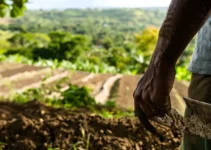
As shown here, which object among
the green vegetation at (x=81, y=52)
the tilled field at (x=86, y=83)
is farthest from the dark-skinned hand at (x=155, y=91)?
the tilled field at (x=86, y=83)

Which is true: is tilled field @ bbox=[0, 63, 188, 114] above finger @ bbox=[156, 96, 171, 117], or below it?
below

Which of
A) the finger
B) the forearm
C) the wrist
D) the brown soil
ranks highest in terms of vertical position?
the forearm

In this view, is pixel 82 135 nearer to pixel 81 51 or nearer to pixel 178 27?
pixel 178 27

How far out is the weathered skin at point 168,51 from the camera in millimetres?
1460

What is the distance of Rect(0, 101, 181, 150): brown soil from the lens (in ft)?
11.0

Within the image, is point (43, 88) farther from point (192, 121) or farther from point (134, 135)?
point (192, 121)

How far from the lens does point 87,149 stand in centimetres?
328

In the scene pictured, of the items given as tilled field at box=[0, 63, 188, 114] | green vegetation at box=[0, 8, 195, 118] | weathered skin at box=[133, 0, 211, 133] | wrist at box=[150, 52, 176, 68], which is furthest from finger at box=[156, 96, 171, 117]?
tilled field at box=[0, 63, 188, 114]

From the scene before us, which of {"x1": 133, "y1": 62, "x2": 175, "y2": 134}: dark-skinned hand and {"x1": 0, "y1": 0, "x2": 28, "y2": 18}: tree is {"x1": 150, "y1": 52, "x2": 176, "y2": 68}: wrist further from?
{"x1": 0, "y1": 0, "x2": 28, "y2": 18}: tree

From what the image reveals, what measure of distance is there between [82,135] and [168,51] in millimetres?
2033

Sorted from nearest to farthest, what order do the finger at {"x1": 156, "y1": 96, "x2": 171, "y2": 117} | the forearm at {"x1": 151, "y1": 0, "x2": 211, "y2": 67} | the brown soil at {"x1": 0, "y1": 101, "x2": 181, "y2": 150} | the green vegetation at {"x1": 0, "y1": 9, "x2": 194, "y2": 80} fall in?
1. the forearm at {"x1": 151, "y1": 0, "x2": 211, "y2": 67}
2. the finger at {"x1": 156, "y1": 96, "x2": 171, "y2": 117}
3. the brown soil at {"x1": 0, "y1": 101, "x2": 181, "y2": 150}
4. the green vegetation at {"x1": 0, "y1": 9, "x2": 194, "y2": 80}

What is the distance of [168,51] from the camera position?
152 centimetres

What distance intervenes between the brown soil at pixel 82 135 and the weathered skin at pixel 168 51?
166cm

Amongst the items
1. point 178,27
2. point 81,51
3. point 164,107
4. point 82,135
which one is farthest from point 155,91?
point 81,51
